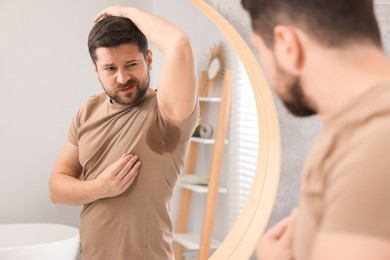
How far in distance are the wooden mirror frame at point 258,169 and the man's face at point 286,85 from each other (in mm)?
784

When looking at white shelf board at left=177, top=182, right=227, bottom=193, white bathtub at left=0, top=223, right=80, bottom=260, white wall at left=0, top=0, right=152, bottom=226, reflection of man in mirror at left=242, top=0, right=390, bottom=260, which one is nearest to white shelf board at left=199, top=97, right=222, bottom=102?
white shelf board at left=177, top=182, right=227, bottom=193

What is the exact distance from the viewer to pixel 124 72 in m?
1.07

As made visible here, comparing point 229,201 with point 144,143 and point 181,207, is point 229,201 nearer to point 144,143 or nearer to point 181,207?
point 181,207

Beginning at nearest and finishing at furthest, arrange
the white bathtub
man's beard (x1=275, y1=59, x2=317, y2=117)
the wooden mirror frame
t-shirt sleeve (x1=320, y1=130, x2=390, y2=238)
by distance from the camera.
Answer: t-shirt sleeve (x1=320, y1=130, x2=390, y2=238)
man's beard (x1=275, y1=59, x2=317, y2=117)
the white bathtub
the wooden mirror frame

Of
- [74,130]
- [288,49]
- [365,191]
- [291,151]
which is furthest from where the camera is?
[291,151]

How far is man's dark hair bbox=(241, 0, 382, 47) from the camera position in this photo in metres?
0.45

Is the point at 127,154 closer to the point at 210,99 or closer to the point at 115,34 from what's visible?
the point at 115,34

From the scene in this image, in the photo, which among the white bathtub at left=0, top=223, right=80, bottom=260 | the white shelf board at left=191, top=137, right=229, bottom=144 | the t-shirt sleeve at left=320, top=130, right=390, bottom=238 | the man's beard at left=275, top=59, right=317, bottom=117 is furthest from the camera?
the white shelf board at left=191, top=137, right=229, bottom=144

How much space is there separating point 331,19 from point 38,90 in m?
0.89

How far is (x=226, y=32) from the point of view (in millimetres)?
→ 1314

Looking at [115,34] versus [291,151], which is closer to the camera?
[115,34]

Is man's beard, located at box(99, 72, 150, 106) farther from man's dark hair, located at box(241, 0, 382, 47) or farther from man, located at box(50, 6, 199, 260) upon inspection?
man's dark hair, located at box(241, 0, 382, 47)

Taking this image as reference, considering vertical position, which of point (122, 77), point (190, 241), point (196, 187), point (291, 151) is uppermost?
point (122, 77)

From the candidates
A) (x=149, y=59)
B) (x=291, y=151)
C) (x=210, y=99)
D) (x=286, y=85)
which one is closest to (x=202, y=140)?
(x=210, y=99)
